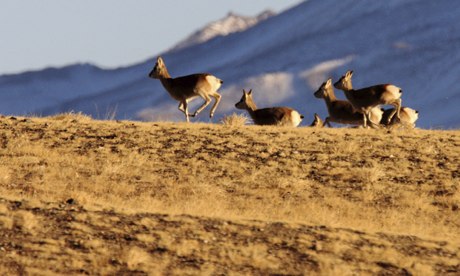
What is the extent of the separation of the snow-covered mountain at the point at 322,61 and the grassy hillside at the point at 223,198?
93453 millimetres

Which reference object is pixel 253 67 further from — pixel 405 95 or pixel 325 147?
pixel 325 147

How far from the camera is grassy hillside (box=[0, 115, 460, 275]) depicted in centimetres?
2028

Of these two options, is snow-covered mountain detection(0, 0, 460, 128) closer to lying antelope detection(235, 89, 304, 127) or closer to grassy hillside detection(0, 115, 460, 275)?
lying antelope detection(235, 89, 304, 127)

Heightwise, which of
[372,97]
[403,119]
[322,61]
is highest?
[322,61]

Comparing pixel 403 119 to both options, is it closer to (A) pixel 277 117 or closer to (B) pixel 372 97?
(B) pixel 372 97

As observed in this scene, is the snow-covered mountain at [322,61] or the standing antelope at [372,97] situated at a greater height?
the snow-covered mountain at [322,61]

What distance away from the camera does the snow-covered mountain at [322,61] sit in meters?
147

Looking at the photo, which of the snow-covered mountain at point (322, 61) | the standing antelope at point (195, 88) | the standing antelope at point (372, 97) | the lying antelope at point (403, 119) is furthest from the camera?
the snow-covered mountain at point (322, 61)

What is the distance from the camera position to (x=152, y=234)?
21125mm

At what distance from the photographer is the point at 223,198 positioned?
1056 inches

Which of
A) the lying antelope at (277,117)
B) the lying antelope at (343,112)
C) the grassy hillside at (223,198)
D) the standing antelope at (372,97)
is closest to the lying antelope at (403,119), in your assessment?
the lying antelope at (343,112)

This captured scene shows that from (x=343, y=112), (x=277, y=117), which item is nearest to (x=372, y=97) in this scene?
(x=343, y=112)

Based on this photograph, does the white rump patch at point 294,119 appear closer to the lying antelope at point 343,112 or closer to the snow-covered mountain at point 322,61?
the lying antelope at point 343,112

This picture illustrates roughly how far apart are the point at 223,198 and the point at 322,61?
449 ft
